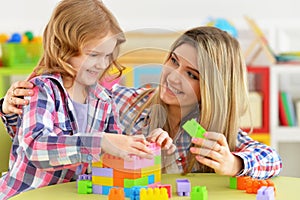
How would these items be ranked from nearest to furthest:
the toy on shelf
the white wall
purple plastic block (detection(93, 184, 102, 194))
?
1. purple plastic block (detection(93, 184, 102, 194))
2. the toy on shelf
3. the white wall

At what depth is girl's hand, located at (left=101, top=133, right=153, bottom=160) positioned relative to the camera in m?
1.02

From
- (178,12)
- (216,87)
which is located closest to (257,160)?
(216,87)

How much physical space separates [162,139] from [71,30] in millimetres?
310

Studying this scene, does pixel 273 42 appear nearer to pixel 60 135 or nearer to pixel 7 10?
pixel 7 10

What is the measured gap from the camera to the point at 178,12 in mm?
3066

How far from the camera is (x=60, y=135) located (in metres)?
1.17

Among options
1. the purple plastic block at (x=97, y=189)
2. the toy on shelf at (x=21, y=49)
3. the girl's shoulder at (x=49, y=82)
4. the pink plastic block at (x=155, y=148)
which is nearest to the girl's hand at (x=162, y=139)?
the pink plastic block at (x=155, y=148)

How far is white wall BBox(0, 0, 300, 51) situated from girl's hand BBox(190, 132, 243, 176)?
1.91 metres

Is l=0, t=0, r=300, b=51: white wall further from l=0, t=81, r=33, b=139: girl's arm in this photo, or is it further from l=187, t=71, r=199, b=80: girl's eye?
l=187, t=71, r=199, b=80: girl's eye

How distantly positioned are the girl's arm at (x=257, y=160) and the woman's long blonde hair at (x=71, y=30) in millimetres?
327

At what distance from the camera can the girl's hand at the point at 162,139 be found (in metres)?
1.04

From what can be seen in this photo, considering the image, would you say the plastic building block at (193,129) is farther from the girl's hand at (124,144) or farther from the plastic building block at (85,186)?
the plastic building block at (85,186)

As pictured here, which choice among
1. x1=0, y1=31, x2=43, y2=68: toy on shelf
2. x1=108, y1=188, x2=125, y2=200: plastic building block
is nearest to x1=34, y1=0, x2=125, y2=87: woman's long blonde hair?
x1=108, y1=188, x2=125, y2=200: plastic building block

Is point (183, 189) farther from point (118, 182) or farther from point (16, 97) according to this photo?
point (16, 97)
